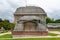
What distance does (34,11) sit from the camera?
89.9 meters

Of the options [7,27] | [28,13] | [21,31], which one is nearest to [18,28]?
[21,31]

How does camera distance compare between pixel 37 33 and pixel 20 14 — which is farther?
pixel 20 14

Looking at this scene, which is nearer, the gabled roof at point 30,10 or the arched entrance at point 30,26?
the arched entrance at point 30,26

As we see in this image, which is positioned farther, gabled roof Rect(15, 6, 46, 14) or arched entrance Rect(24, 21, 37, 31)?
gabled roof Rect(15, 6, 46, 14)

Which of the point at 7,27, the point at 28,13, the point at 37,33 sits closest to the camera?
the point at 37,33

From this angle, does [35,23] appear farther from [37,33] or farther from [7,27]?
[7,27]

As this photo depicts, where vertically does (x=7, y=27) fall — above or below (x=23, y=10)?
below

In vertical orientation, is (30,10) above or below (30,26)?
below

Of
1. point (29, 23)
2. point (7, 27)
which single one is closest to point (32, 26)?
point (29, 23)

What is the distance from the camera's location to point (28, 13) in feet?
293

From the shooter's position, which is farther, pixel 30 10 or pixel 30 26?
pixel 30 10

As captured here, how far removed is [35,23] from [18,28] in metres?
3.44

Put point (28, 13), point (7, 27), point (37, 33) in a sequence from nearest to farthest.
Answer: point (37, 33), point (7, 27), point (28, 13)

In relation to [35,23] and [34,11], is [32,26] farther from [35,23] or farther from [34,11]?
[34,11]
